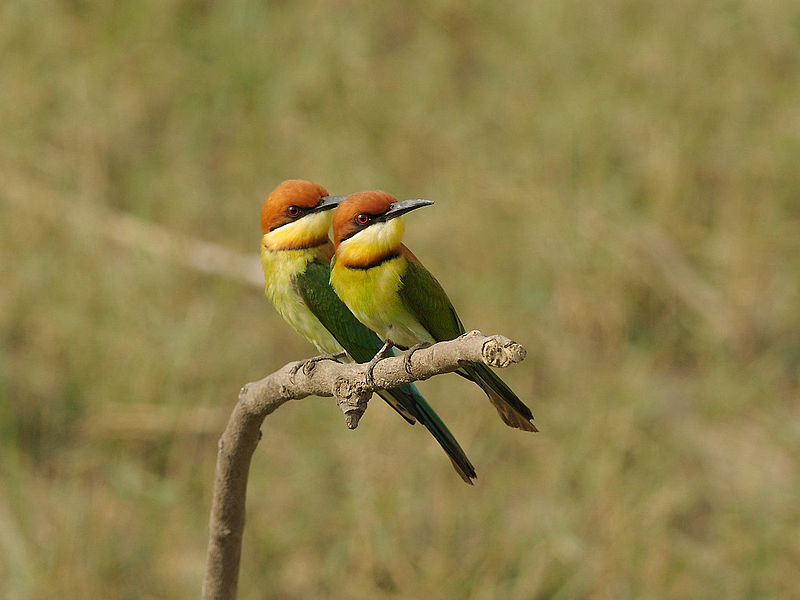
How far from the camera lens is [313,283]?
2051mm

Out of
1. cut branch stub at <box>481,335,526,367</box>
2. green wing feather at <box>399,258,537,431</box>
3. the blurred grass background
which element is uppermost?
the blurred grass background

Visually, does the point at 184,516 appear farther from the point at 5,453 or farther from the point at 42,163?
the point at 42,163

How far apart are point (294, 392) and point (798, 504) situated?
12.7 feet

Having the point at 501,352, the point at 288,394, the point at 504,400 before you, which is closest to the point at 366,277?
the point at 288,394

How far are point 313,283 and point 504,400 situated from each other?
70 centimetres

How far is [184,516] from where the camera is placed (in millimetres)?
4758

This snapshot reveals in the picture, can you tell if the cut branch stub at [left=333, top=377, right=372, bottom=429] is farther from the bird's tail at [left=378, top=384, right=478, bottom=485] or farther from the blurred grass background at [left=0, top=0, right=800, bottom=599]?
the blurred grass background at [left=0, top=0, right=800, bottom=599]

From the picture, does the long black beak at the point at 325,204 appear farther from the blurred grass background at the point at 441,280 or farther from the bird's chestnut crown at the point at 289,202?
the blurred grass background at the point at 441,280

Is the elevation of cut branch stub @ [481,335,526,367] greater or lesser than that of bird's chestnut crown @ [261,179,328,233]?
lesser

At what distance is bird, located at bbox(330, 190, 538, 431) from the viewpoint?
155cm

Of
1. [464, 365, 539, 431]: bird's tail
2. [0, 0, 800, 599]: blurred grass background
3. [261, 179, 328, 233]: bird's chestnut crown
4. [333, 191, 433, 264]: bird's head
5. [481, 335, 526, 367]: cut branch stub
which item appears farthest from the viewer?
[0, 0, 800, 599]: blurred grass background

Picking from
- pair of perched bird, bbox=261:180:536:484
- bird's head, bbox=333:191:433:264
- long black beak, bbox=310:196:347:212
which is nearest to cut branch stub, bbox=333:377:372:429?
pair of perched bird, bbox=261:180:536:484

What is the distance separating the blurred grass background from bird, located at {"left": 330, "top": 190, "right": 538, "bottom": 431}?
8.55 ft

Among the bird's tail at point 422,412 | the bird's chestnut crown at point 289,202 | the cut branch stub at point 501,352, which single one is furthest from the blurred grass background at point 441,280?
the cut branch stub at point 501,352
